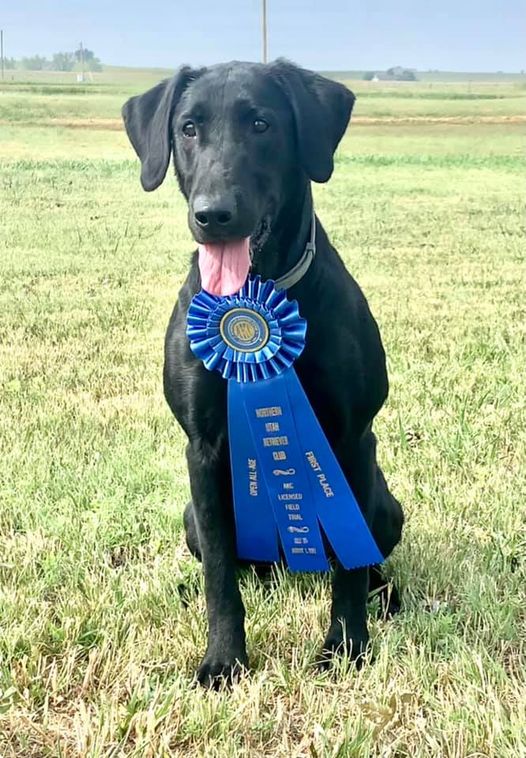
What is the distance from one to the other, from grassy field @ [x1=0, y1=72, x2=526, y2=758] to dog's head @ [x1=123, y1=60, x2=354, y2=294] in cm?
107

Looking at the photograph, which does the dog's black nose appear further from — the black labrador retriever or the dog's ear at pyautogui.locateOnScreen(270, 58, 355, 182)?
the dog's ear at pyautogui.locateOnScreen(270, 58, 355, 182)

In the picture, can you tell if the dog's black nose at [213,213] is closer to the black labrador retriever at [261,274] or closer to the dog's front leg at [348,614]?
the black labrador retriever at [261,274]

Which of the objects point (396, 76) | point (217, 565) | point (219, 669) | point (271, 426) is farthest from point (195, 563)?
point (396, 76)

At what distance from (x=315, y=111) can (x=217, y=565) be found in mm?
1318

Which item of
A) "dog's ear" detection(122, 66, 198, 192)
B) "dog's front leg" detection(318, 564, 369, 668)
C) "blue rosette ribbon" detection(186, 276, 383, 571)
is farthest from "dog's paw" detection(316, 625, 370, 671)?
"dog's ear" detection(122, 66, 198, 192)

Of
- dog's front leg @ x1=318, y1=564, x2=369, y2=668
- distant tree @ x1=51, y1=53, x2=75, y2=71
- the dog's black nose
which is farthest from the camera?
distant tree @ x1=51, y1=53, x2=75, y2=71

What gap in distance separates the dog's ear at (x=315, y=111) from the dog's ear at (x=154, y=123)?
0.97 feet

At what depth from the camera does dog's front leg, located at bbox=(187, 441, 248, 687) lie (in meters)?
2.55

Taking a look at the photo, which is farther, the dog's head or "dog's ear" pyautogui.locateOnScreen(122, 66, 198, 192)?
"dog's ear" pyautogui.locateOnScreen(122, 66, 198, 192)

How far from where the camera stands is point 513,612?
276cm

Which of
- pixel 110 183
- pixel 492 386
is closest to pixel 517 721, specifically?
pixel 492 386

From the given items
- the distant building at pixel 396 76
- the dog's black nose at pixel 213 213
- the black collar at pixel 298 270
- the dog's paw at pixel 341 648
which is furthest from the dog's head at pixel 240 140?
the distant building at pixel 396 76

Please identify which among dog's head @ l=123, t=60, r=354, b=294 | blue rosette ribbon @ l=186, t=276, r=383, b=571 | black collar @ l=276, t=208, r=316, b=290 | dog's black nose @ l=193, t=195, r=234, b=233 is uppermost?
dog's head @ l=123, t=60, r=354, b=294

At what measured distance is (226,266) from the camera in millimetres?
2406
